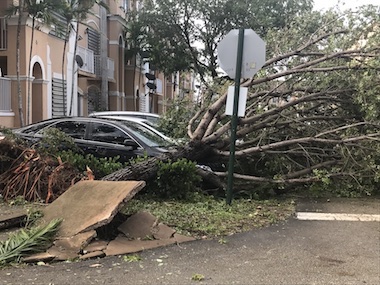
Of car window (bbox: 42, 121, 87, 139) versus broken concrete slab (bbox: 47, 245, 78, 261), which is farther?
car window (bbox: 42, 121, 87, 139)

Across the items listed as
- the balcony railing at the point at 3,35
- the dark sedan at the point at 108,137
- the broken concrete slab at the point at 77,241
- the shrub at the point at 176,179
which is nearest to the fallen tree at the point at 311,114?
the shrub at the point at 176,179

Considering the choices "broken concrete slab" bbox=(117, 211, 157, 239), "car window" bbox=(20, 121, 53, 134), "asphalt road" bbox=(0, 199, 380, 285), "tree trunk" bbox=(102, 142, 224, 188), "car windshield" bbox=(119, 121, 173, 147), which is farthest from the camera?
"car window" bbox=(20, 121, 53, 134)

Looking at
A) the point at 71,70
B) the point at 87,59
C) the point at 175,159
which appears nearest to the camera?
the point at 175,159

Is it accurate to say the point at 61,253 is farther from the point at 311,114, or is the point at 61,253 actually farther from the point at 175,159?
the point at 311,114

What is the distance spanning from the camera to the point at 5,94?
604 inches

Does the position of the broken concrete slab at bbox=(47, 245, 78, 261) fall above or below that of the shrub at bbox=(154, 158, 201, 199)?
below

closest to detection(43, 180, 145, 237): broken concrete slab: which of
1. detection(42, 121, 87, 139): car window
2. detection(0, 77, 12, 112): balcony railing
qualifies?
detection(42, 121, 87, 139): car window

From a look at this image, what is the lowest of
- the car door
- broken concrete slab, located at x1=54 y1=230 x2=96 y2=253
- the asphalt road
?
the asphalt road

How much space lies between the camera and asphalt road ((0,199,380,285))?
423 cm

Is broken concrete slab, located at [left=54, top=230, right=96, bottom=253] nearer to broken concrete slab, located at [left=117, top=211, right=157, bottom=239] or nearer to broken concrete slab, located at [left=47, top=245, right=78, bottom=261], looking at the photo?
broken concrete slab, located at [left=47, top=245, right=78, bottom=261]

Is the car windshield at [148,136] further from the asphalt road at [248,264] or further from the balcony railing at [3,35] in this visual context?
the balcony railing at [3,35]

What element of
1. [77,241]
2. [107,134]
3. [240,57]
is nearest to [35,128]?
[107,134]

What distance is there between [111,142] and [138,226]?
13.3 ft

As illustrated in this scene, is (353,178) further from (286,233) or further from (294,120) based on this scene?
(286,233)
